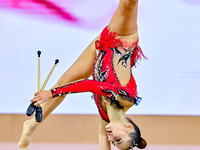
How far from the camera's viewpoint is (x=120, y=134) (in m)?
2.03

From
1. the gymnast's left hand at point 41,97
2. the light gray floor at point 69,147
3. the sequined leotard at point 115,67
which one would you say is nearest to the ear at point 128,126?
the sequined leotard at point 115,67

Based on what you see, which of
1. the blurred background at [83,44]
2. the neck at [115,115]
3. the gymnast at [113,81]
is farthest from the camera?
the blurred background at [83,44]

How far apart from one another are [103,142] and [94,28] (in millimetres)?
1312

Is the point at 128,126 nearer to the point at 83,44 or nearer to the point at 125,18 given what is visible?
the point at 125,18

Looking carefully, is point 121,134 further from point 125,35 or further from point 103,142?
point 125,35

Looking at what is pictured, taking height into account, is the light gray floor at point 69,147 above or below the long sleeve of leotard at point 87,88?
below

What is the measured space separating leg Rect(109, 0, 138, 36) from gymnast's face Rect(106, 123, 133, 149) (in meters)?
0.59

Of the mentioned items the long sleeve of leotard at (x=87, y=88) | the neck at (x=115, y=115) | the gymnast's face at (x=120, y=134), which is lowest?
the gymnast's face at (x=120, y=134)

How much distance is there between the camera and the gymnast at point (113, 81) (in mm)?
1958

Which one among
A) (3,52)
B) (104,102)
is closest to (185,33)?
(104,102)

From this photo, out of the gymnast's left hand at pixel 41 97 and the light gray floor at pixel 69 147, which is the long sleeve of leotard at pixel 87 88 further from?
the light gray floor at pixel 69 147

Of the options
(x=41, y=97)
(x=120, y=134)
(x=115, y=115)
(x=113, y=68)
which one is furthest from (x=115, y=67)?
→ (x=41, y=97)

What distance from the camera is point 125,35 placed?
225 centimetres

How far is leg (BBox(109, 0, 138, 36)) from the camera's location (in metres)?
2.12
